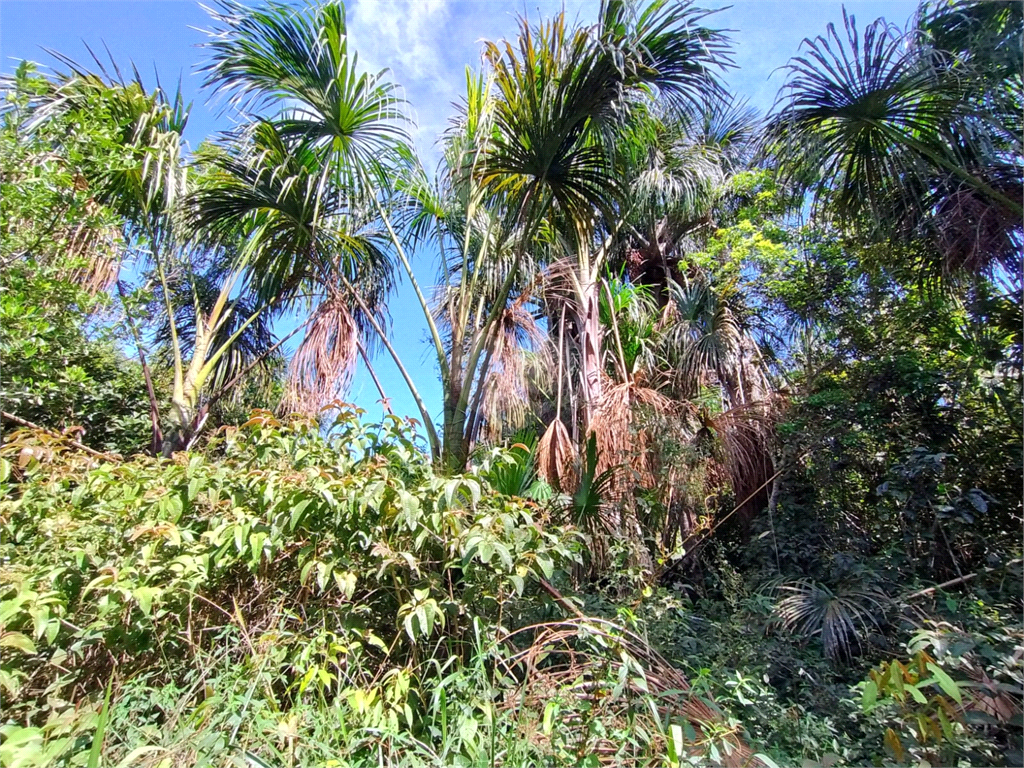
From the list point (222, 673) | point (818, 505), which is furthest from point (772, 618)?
point (222, 673)

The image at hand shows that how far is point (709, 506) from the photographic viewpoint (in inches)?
183

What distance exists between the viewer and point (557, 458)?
404 centimetres

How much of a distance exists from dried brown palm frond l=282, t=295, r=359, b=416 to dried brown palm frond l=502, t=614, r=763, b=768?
292 cm

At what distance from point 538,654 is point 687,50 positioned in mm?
3745

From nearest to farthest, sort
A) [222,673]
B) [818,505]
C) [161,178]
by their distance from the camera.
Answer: [222,673], [161,178], [818,505]

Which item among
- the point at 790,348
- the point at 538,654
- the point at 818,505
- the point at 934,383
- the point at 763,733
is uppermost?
the point at 790,348

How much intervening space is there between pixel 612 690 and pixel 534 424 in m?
3.47

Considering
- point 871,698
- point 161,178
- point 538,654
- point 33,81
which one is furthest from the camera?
point 161,178

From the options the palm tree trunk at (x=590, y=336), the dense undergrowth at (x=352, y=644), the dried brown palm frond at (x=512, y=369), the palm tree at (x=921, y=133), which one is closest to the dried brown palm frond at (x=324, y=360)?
the dried brown palm frond at (x=512, y=369)

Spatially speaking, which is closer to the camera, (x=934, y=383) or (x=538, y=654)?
(x=538, y=654)

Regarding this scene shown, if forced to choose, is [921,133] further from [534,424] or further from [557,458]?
[534,424]

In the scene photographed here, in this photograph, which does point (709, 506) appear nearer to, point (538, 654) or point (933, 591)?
point (933, 591)

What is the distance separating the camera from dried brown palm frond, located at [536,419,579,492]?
3.93 meters

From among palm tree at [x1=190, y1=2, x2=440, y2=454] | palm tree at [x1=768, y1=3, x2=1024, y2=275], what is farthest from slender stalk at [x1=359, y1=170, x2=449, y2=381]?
palm tree at [x1=768, y1=3, x2=1024, y2=275]
